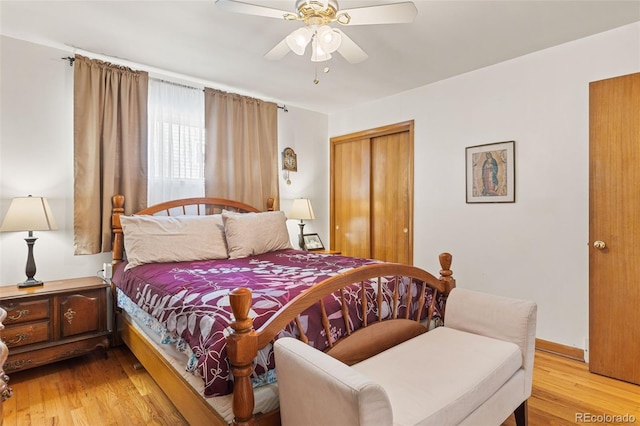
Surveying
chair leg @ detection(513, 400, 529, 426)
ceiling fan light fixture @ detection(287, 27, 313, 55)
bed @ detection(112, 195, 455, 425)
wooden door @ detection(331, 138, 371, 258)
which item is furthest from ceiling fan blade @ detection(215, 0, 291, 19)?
wooden door @ detection(331, 138, 371, 258)

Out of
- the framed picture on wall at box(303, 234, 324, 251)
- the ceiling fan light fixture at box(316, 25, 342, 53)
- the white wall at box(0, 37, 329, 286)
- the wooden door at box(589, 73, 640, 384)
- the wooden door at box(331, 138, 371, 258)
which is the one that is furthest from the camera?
the wooden door at box(331, 138, 371, 258)

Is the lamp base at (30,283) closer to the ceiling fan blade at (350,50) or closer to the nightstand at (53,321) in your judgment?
the nightstand at (53,321)

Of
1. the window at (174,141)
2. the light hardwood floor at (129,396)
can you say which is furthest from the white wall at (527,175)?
the window at (174,141)

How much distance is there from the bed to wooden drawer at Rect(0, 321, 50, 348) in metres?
0.48

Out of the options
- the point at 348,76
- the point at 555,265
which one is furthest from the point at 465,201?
the point at 348,76

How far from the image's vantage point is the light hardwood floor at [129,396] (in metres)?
1.96

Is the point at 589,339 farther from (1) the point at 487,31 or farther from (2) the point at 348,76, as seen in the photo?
(2) the point at 348,76

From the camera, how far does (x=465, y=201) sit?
3354 millimetres

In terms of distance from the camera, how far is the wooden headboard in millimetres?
2912

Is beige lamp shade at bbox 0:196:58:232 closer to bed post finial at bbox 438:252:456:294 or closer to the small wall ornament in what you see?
the small wall ornament

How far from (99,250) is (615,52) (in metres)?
4.26

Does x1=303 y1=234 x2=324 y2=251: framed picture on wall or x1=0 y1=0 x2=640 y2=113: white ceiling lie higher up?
x1=0 y1=0 x2=640 y2=113: white ceiling
